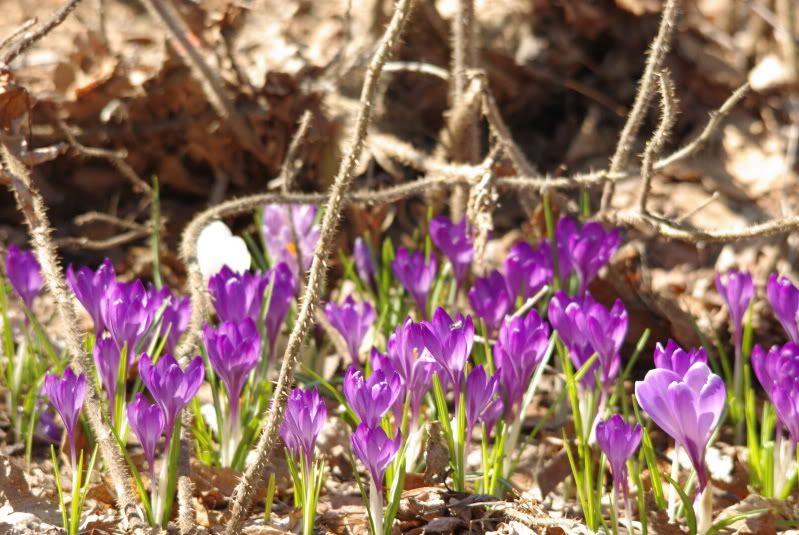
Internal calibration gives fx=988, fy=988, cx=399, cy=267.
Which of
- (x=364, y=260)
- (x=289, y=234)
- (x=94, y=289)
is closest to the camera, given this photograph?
(x=94, y=289)

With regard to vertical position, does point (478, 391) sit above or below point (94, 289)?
below

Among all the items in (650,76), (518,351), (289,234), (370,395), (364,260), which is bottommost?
(370,395)

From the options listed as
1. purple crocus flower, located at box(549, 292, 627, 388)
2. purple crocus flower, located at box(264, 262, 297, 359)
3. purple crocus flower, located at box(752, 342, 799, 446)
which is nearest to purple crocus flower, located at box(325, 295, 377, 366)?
purple crocus flower, located at box(264, 262, 297, 359)

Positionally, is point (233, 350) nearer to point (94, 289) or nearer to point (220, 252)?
point (94, 289)

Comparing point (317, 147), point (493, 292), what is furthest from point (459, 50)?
point (493, 292)

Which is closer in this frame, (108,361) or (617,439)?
(617,439)

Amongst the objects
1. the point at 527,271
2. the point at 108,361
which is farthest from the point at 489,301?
the point at 108,361

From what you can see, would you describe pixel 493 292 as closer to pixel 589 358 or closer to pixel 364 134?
pixel 589 358

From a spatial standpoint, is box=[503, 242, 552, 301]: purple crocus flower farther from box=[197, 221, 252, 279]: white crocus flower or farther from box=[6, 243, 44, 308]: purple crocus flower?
box=[6, 243, 44, 308]: purple crocus flower
